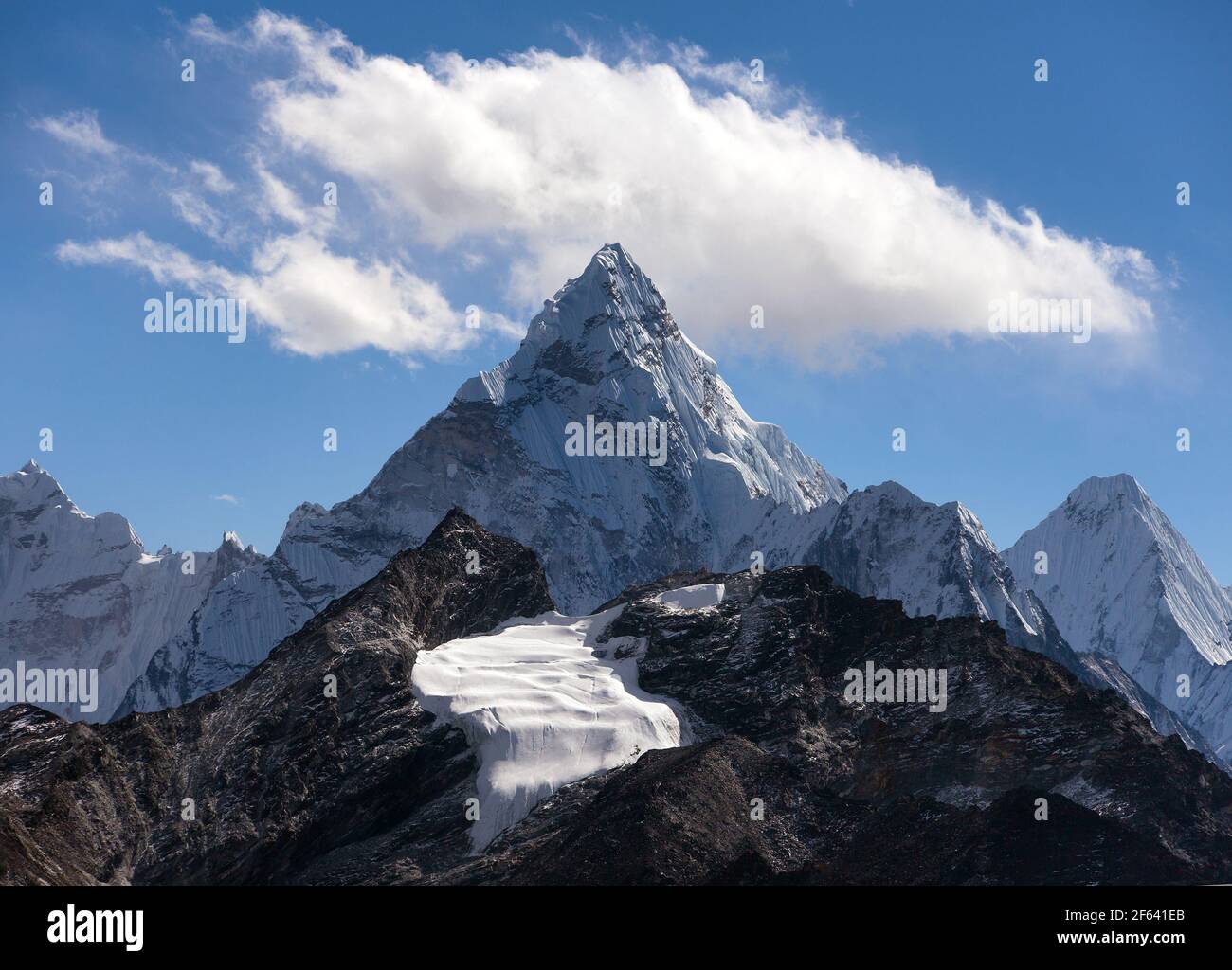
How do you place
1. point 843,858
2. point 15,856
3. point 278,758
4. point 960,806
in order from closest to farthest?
point 15,856
point 843,858
point 960,806
point 278,758
